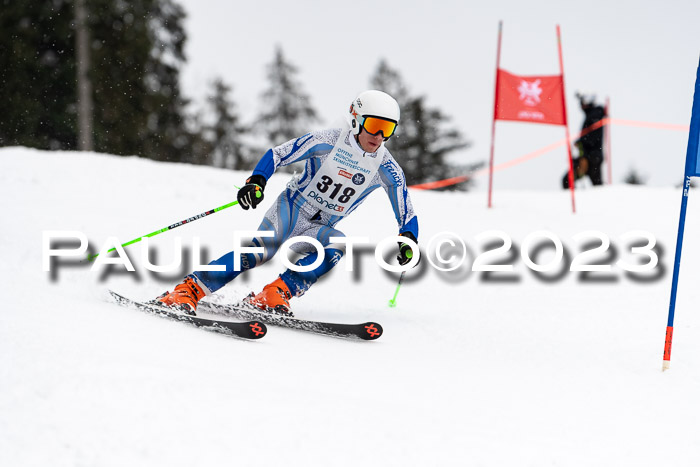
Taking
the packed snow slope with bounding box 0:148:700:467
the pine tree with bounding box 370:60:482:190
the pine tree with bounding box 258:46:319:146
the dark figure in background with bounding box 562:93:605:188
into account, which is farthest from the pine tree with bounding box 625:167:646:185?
the packed snow slope with bounding box 0:148:700:467

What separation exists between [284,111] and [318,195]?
28333 millimetres

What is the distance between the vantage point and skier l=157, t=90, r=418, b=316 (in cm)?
409

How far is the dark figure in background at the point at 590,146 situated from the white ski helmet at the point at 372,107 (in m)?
8.07

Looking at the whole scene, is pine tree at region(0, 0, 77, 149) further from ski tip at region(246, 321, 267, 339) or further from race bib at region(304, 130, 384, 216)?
ski tip at region(246, 321, 267, 339)

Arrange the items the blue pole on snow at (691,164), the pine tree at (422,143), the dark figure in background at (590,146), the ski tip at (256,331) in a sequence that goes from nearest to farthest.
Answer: the ski tip at (256,331) < the blue pole on snow at (691,164) < the dark figure in background at (590,146) < the pine tree at (422,143)

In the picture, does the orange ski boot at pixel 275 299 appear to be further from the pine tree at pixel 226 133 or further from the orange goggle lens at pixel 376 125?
the pine tree at pixel 226 133

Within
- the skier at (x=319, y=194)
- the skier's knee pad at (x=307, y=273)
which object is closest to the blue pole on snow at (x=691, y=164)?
the skier at (x=319, y=194)

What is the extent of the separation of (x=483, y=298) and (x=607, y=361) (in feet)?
6.13

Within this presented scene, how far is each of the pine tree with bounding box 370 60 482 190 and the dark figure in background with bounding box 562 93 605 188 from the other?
17298mm

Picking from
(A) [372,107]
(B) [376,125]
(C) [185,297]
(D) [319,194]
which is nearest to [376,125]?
(B) [376,125]

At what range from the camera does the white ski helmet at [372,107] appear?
4.06 meters

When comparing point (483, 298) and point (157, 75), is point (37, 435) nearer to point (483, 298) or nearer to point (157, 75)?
point (483, 298)

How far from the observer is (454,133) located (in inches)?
1209

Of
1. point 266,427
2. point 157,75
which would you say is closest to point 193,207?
point 266,427
